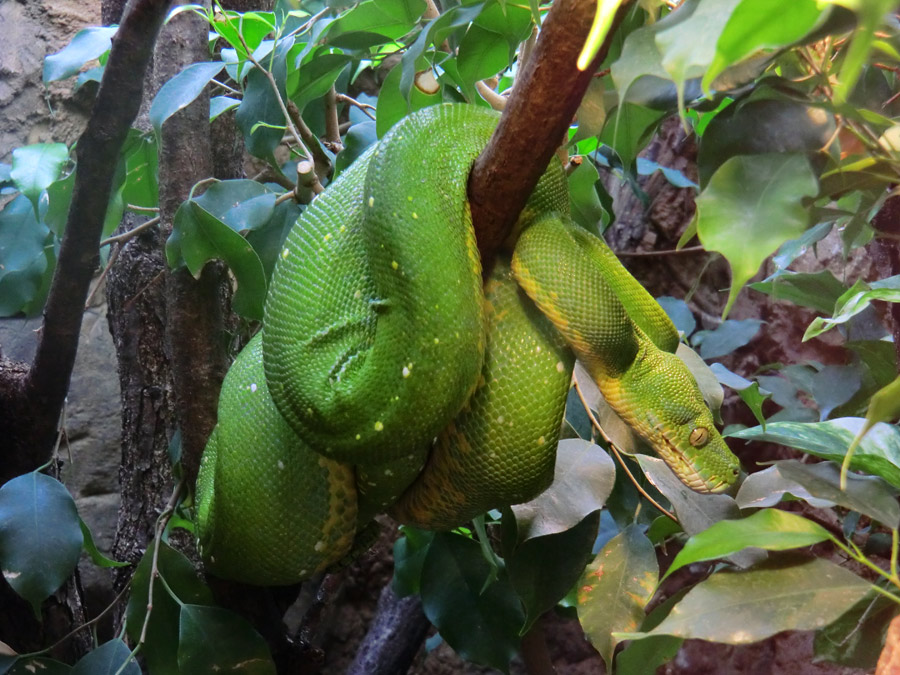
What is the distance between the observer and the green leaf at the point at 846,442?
2.98 feet

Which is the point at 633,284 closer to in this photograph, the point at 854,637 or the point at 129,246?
the point at 854,637

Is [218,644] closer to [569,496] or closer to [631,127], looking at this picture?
[569,496]

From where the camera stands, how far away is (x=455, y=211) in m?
1.00

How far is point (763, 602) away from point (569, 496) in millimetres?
418

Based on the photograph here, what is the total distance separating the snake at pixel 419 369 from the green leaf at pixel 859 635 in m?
0.29

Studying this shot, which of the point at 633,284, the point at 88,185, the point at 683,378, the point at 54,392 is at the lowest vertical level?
the point at 54,392

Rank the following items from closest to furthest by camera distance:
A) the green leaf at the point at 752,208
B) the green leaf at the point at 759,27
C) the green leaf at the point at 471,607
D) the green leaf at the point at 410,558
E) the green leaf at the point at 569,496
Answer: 1. the green leaf at the point at 759,27
2. the green leaf at the point at 752,208
3. the green leaf at the point at 569,496
4. the green leaf at the point at 471,607
5. the green leaf at the point at 410,558

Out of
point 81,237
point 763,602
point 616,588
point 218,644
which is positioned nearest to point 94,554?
point 218,644

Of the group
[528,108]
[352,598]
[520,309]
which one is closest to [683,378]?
[520,309]

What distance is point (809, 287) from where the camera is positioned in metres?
1.50

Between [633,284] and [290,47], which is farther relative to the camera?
[290,47]

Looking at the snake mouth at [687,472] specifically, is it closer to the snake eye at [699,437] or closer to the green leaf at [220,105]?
the snake eye at [699,437]

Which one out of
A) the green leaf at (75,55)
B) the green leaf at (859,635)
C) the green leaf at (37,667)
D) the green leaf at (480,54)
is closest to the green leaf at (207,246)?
the green leaf at (75,55)

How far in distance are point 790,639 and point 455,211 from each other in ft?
7.33
